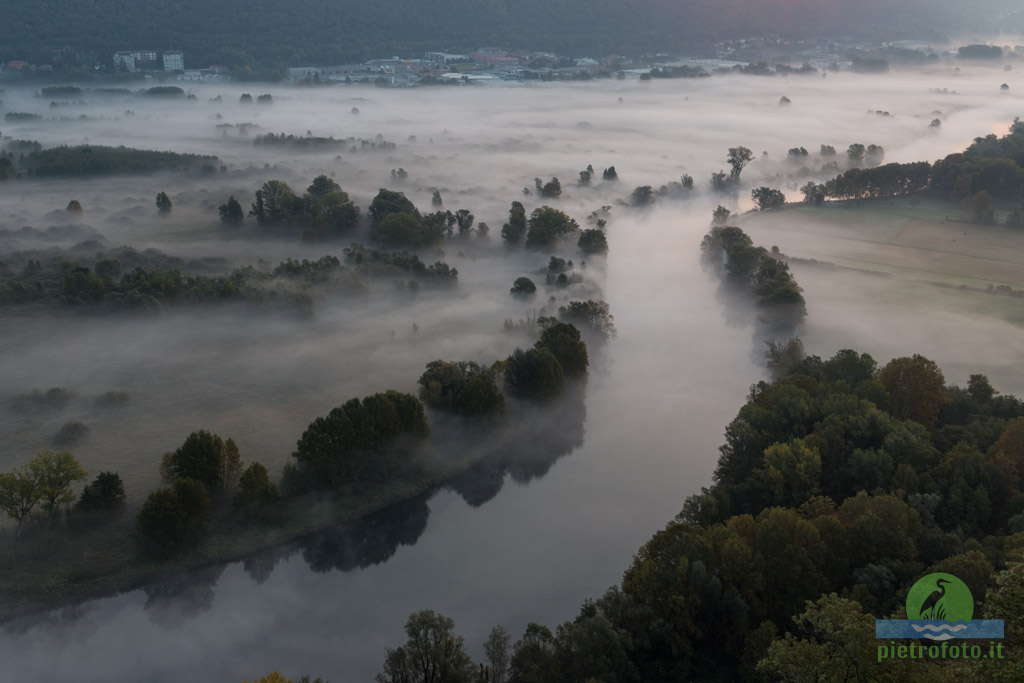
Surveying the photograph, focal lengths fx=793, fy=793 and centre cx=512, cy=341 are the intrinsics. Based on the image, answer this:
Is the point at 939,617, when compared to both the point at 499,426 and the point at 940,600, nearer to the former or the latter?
the point at 940,600

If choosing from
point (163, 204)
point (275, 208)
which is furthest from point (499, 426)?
point (163, 204)

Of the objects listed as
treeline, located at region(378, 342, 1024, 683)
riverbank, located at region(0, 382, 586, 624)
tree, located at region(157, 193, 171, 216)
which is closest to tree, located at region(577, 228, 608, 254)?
riverbank, located at region(0, 382, 586, 624)

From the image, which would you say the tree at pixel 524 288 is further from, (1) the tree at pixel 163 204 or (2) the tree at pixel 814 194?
(2) the tree at pixel 814 194

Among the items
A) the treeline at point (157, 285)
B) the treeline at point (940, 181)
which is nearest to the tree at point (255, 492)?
the treeline at point (157, 285)

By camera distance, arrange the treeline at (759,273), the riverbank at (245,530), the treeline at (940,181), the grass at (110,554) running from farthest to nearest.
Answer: the treeline at (940,181) < the treeline at (759,273) < the riverbank at (245,530) < the grass at (110,554)

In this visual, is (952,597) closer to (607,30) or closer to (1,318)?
(1,318)

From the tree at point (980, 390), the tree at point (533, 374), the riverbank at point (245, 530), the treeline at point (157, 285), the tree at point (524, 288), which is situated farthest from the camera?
the tree at point (524, 288)
